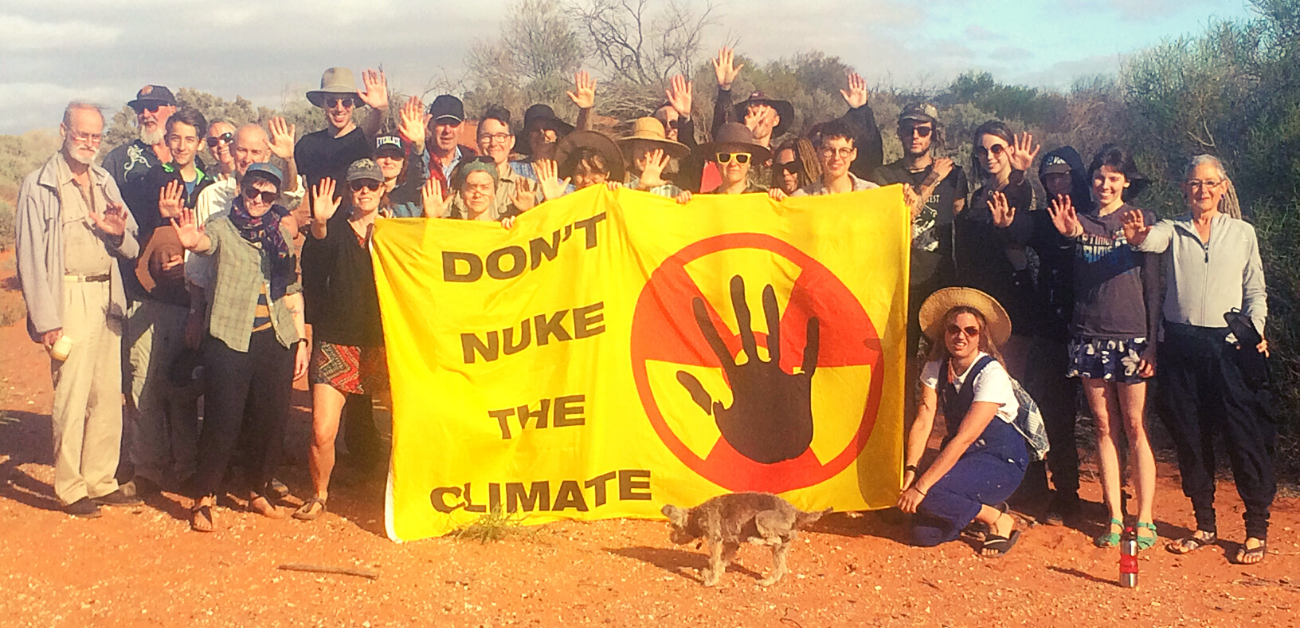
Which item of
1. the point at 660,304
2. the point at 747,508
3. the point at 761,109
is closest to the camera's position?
the point at 747,508

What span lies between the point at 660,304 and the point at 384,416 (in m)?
4.48

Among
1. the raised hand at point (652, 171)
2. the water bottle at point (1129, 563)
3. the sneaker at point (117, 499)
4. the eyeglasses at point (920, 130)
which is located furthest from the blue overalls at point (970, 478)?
the sneaker at point (117, 499)

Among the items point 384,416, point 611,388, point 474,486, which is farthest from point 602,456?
point 384,416

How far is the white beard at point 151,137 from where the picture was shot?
7715 millimetres

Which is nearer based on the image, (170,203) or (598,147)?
(170,203)

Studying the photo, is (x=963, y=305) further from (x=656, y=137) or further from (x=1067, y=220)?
(x=656, y=137)

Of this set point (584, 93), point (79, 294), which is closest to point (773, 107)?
point (584, 93)

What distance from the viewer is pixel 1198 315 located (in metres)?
5.77

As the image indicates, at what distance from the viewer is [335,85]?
805 centimetres

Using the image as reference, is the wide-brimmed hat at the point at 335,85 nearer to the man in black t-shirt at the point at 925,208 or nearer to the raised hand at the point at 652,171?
the raised hand at the point at 652,171

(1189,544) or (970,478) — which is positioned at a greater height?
(970,478)

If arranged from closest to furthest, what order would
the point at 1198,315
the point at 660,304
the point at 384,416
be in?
the point at 1198,315
the point at 660,304
the point at 384,416

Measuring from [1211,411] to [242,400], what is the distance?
223 inches

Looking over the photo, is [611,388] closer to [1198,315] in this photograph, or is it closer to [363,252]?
[363,252]
